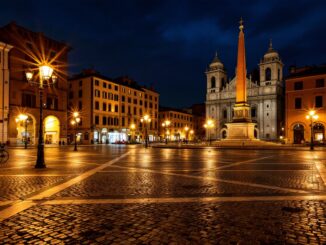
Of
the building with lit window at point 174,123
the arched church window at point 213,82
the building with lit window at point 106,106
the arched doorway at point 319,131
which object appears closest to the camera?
the arched doorway at point 319,131

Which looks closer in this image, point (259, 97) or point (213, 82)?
point (259, 97)

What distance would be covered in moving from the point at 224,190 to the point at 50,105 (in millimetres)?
48471

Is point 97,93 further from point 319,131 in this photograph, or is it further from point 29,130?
point 319,131

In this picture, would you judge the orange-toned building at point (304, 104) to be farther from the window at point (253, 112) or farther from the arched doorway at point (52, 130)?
the arched doorway at point (52, 130)

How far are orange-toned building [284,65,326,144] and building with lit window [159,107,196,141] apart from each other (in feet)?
134

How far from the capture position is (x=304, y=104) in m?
54.9

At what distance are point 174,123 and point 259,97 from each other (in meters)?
29.7

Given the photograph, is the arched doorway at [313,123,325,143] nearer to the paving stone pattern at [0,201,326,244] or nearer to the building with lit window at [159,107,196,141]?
the building with lit window at [159,107,196,141]

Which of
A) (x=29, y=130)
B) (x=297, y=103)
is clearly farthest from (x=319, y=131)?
(x=29, y=130)

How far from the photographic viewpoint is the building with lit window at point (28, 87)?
42344mm

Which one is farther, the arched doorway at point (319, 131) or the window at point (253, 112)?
the window at point (253, 112)

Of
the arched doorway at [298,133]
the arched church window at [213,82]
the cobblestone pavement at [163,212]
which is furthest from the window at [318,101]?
the cobblestone pavement at [163,212]

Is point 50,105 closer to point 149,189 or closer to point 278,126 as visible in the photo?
point 149,189

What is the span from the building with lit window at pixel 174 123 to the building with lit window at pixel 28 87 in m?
42.9
